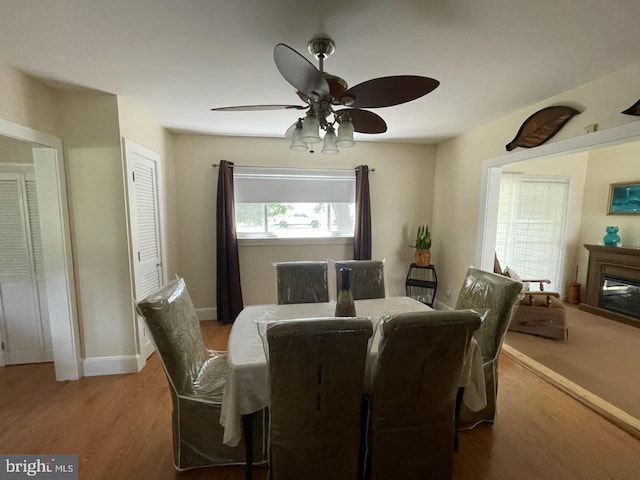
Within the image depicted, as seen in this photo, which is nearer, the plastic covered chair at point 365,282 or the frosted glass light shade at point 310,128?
the frosted glass light shade at point 310,128

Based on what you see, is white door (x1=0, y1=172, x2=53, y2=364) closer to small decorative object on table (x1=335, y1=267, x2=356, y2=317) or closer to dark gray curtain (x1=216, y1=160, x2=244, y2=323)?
dark gray curtain (x1=216, y1=160, x2=244, y2=323)

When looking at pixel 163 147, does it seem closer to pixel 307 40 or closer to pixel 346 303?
pixel 307 40

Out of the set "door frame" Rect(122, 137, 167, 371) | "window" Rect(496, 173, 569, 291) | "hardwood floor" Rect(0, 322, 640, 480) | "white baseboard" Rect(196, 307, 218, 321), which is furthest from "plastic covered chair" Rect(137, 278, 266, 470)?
"window" Rect(496, 173, 569, 291)

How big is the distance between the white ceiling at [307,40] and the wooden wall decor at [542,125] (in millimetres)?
150

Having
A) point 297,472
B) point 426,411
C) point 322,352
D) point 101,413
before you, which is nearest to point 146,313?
point 322,352

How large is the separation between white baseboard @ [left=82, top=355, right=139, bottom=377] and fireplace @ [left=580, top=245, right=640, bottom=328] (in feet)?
18.4

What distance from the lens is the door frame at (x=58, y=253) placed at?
7.14ft

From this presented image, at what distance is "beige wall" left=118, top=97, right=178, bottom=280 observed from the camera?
7.81 ft

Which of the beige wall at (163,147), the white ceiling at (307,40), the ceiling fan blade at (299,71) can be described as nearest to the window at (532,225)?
the white ceiling at (307,40)

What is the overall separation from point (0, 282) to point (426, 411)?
351 centimetres

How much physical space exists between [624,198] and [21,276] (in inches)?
277

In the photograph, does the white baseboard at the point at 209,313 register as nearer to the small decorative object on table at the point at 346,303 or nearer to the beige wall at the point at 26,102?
the beige wall at the point at 26,102

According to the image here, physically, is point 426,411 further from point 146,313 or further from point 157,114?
point 157,114

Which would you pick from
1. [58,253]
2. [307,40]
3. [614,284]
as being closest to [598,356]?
[614,284]
